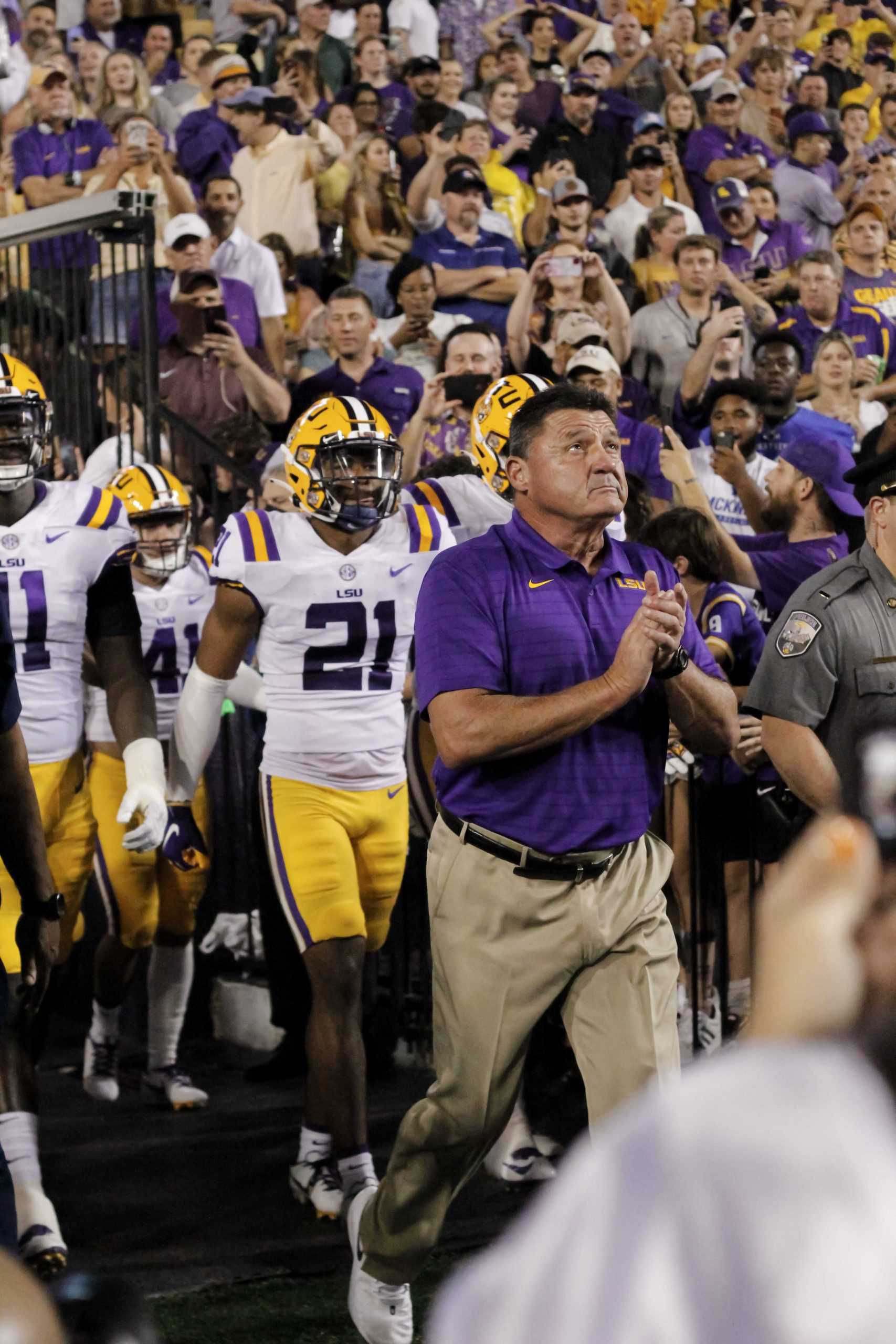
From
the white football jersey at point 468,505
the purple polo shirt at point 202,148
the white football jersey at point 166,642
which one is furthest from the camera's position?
the purple polo shirt at point 202,148

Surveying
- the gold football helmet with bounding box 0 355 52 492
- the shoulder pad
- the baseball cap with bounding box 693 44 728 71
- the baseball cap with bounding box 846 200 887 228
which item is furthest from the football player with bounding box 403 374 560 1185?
the baseball cap with bounding box 693 44 728 71

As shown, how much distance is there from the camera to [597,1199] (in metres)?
1.08

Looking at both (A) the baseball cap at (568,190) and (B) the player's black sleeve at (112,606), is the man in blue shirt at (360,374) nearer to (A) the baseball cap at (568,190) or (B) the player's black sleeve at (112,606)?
(A) the baseball cap at (568,190)

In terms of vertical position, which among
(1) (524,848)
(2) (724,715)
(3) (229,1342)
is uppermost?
(2) (724,715)

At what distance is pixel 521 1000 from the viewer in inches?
149

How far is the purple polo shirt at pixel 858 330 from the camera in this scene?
34.6 feet

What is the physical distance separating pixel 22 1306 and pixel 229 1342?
329 centimetres

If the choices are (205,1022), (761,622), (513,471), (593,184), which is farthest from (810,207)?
(513,471)

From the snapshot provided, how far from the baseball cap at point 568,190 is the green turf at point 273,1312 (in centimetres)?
718

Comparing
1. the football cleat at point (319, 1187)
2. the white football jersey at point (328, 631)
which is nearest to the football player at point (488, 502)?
the white football jersey at point (328, 631)

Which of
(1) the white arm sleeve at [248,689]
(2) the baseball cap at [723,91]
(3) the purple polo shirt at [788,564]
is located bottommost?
(1) the white arm sleeve at [248,689]

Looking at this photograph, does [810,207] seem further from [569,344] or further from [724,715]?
[724,715]

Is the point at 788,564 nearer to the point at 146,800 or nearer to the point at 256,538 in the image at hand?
the point at 256,538

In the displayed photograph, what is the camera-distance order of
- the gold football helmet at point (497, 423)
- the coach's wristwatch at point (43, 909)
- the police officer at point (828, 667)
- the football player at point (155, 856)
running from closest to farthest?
1. the coach's wristwatch at point (43, 909)
2. the police officer at point (828, 667)
3. the gold football helmet at point (497, 423)
4. the football player at point (155, 856)
